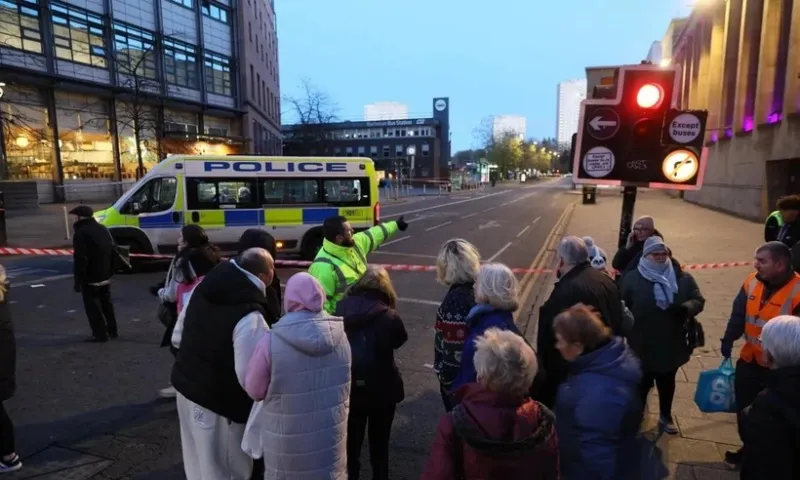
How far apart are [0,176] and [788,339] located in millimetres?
30458

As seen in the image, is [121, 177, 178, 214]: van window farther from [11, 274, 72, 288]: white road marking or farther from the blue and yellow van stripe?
[11, 274, 72, 288]: white road marking

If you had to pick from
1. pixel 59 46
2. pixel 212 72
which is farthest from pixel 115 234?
pixel 212 72

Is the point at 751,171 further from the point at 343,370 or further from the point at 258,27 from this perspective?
the point at 258,27

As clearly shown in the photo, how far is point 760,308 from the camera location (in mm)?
3463

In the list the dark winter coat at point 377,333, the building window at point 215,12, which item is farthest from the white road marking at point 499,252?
the building window at point 215,12

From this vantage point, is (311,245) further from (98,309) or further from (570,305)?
(570,305)

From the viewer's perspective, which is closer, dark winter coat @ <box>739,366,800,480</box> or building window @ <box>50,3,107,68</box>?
dark winter coat @ <box>739,366,800,480</box>

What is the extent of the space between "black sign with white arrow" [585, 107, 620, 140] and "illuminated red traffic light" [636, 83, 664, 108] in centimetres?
24

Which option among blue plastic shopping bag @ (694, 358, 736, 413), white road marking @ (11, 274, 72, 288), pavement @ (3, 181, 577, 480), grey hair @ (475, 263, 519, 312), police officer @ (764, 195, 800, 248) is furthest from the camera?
white road marking @ (11, 274, 72, 288)

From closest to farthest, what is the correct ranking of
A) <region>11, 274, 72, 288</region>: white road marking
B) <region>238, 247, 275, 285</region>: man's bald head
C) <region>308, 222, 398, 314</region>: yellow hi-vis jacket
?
<region>238, 247, 275, 285</region>: man's bald head < <region>308, 222, 398, 314</region>: yellow hi-vis jacket < <region>11, 274, 72, 288</region>: white road marking

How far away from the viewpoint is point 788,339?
91.0 inches

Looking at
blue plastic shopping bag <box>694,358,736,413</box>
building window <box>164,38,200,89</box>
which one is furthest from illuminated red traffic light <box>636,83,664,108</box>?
building window <box>164,38,200,89</box>

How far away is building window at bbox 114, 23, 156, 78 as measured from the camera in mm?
30000

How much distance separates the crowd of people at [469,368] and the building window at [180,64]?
3470 centimetres
